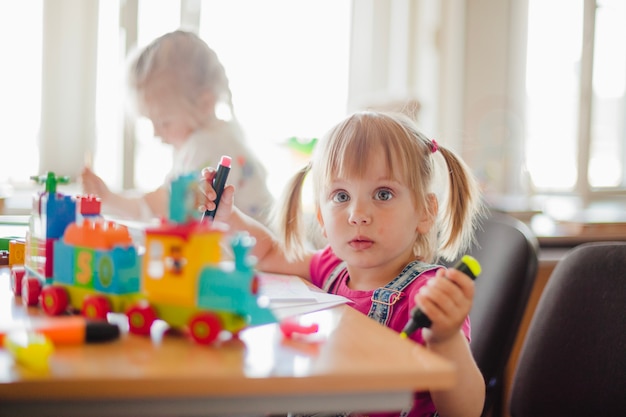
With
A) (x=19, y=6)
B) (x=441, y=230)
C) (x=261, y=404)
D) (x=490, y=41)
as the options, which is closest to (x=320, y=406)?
(x=261, y=404)

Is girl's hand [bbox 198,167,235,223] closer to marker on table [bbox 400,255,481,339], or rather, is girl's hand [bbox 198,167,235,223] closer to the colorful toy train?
the colorful toy train

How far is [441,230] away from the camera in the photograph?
116cm

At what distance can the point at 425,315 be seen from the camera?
2.41 ft

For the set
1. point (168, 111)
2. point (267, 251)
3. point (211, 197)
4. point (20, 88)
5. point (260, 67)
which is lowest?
point (267, 251)

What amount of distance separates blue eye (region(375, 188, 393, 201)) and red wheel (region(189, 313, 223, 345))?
1.60 feet

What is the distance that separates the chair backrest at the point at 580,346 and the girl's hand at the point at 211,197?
519 millimetres

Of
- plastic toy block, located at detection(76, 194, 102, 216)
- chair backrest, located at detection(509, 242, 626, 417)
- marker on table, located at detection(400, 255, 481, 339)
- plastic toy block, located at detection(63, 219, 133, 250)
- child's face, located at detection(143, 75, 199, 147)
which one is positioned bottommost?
chair backrest, located at detection(509, 242, 626, 417)

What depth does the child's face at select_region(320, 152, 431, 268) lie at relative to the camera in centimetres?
104

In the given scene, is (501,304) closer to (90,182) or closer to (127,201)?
(90,182)

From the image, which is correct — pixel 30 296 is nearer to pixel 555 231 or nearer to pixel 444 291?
pixel 444 291

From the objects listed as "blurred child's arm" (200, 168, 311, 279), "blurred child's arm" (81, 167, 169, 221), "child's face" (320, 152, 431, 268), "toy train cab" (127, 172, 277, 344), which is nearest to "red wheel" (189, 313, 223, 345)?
"toy train cab" (127, 172, 277, 344)

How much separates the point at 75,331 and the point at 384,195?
57 cm

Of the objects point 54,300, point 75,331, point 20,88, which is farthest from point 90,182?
point 20,88

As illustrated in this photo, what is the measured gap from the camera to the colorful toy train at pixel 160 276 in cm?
61
